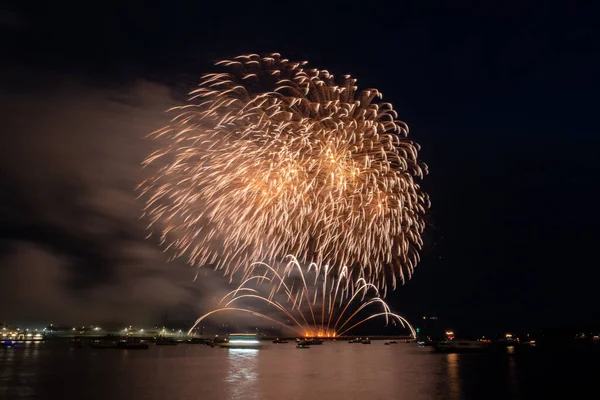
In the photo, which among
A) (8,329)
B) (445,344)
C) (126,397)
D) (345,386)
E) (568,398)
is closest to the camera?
(126,397)

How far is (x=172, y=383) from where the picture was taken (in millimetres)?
28531

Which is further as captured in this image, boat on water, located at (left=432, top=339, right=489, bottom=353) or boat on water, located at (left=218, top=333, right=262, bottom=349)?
boat on water, located at (left=218, top=333, right=262, bottom=349)

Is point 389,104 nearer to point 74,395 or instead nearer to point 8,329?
point 74,395

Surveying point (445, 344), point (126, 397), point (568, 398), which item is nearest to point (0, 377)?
point (126, 397)

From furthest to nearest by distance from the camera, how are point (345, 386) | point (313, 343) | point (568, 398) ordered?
1. point (313, 343)
2. point (345, 386)
3. point (568, 398)

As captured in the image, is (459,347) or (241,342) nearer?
(459,347)

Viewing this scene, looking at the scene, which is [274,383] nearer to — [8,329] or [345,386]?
[345,386]

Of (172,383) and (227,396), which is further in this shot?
(172,383)

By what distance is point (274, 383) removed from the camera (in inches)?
1117

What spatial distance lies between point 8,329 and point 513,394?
211 metres

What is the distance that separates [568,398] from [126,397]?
20536 mm

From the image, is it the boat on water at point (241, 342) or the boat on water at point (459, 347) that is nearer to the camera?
the boat on water at point (459, 347)

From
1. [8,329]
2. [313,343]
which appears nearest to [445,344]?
[313,343]

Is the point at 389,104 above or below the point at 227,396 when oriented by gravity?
above
